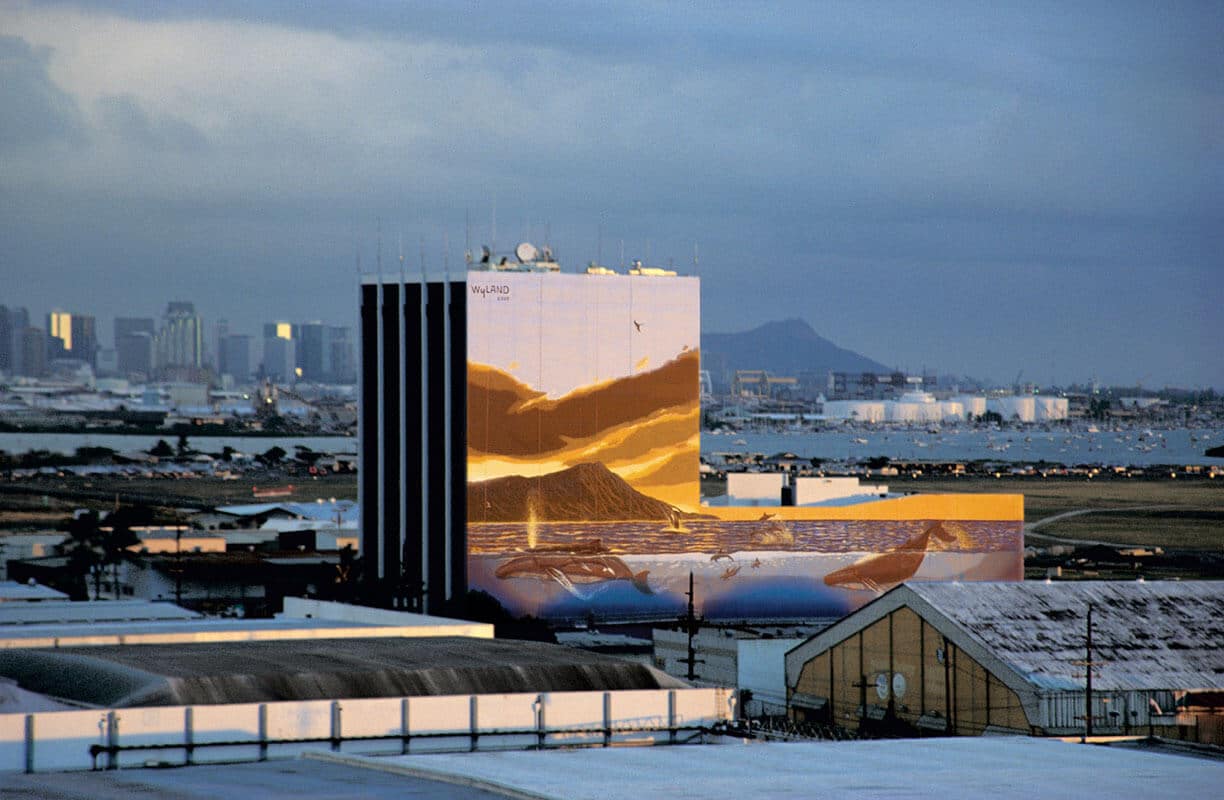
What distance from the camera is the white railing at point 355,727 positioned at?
3747cm

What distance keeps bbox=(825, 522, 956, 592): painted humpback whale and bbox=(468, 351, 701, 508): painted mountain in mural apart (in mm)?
8377

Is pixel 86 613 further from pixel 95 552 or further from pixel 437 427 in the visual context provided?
pixel 95 552

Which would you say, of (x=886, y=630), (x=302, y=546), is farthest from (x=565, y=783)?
(x=302, y=546)

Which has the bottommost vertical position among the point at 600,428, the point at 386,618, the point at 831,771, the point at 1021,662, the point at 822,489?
the point at 1021,662

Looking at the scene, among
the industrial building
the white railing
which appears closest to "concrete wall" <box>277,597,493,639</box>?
the industrial building

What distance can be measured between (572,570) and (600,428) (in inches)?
308

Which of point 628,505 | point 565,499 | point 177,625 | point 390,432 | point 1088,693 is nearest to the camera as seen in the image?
point 1088,693

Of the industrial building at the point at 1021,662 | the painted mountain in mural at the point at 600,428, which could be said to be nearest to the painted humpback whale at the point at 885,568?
the painted mountain in mural at the point at 600,428

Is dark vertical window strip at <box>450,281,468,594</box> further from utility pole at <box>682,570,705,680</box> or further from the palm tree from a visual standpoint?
the palm tree

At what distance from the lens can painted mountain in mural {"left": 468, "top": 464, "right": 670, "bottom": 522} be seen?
100 meters

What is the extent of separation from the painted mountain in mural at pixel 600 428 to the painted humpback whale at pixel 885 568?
27.5ft

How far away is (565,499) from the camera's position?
10212cm

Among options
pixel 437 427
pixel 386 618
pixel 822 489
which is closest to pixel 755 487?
pixel 822 489

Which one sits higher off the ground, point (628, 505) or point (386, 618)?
point (628, 505)
